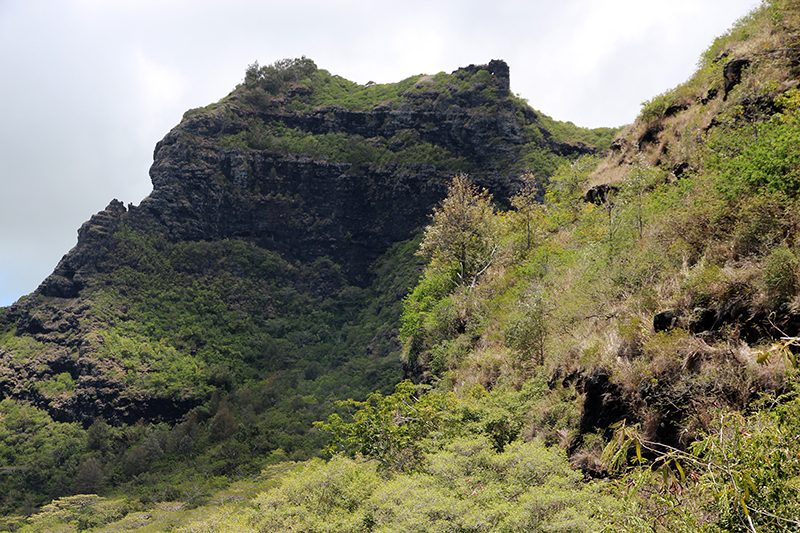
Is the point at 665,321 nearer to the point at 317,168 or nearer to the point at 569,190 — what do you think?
the point at 569,190

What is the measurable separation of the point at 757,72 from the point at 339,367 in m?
77.6

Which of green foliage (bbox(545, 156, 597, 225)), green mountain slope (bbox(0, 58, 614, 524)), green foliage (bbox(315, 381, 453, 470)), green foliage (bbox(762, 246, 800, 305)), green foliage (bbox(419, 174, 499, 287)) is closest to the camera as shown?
green foliage (bbox(762, 246, 800, 305))

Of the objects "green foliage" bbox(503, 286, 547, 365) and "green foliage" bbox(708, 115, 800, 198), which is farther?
"green foliage" bbox(503, 286, 547, 365)

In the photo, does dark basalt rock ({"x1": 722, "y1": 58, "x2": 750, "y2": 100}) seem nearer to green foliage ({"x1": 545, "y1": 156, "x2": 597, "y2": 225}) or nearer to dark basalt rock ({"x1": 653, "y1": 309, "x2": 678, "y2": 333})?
dark basalt rock ({"x1": 653, "y1": 309, "x2": 678, "y2": 333})

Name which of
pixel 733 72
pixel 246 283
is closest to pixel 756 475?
pixel 733 72

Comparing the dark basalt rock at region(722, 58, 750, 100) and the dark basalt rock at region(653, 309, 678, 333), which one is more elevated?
the dark basalt rock at region(722, 58, 750, 100)

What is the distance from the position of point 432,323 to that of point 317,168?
86.0m

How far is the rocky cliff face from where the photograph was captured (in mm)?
86062

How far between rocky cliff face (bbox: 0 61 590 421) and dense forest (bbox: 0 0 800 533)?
566 millimetres

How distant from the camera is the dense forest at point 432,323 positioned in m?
7.41

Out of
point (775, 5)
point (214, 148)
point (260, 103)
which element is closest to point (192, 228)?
point (214, 148)

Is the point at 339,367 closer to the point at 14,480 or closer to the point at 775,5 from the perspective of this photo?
the point at 14,480

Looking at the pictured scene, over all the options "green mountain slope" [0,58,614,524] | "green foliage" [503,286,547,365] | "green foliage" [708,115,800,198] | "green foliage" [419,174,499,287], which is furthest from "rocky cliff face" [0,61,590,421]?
"green foliage" [708,115,800,198]

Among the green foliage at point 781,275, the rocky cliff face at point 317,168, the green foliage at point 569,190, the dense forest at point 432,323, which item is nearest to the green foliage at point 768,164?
the dense forest at point 432,323
